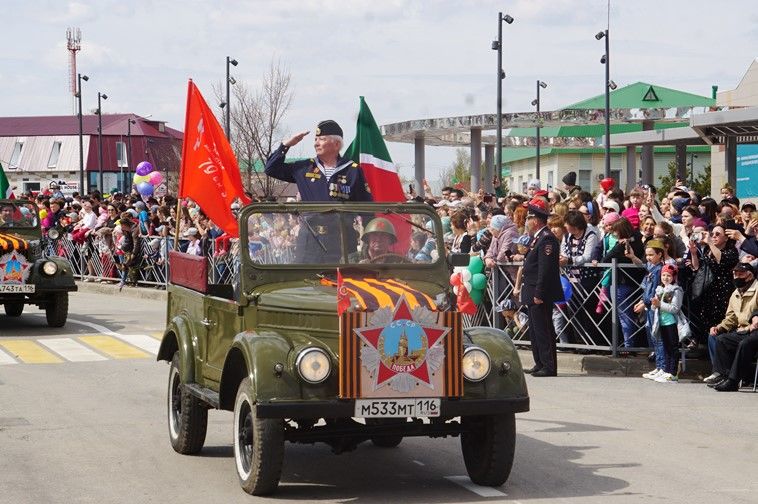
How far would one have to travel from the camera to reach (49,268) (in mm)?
20312

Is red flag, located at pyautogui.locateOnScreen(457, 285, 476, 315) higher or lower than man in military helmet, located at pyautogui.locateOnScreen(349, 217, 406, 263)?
lower

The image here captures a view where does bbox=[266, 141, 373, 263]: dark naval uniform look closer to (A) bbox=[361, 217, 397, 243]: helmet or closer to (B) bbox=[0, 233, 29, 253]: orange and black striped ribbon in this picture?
(A) bbox=[361, 217, 397, 243]: helmet

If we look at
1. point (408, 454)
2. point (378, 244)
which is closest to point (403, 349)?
point (378, 244)

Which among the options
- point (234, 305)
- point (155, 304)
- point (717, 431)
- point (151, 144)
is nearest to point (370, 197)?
point (234, 305)

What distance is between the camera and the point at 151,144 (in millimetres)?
100875

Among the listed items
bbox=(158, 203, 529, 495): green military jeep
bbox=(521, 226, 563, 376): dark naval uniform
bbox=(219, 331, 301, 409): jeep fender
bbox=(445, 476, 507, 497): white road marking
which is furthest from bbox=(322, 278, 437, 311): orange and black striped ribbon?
bbox=(521, 226, 563, 376): dark naval uniform

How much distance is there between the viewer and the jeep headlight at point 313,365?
7.85 meters

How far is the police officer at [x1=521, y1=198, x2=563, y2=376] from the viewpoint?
48.6 feet

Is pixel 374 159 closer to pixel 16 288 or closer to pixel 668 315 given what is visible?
pixel 668 315

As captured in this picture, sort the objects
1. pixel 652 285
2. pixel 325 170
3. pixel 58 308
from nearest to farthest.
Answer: pixel 325 170
pixel 652 285
pixel 58 308

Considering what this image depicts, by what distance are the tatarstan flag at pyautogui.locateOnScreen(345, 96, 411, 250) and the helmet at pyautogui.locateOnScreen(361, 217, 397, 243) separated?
155 cm

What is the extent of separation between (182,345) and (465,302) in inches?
249

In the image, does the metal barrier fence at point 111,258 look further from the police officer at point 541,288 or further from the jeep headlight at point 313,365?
the jeep headlight at point 313,365

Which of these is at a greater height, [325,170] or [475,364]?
[325,170]
